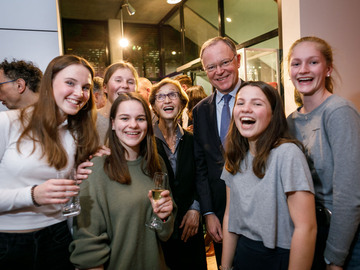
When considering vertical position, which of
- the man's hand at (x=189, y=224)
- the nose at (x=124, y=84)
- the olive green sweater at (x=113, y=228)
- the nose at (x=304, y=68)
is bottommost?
the man's hand at (x=189, y=224)

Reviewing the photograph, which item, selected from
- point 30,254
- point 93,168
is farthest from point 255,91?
point 30,254

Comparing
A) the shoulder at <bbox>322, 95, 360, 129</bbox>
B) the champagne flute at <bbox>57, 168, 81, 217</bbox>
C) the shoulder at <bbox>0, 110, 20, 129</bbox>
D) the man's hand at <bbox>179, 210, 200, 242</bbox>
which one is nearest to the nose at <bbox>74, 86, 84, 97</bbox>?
the shoulder at <bbox>0, 110, 20, 129</bbox>

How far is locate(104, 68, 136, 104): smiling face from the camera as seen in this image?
231 centimetres

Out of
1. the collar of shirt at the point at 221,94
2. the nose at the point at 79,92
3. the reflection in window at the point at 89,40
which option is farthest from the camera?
the reflection in window at the point at 89,40

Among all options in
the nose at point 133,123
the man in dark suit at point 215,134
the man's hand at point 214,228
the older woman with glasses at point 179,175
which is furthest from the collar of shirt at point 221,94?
the man's hand at point 214,228

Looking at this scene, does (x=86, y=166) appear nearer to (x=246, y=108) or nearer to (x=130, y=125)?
(x=130, y=125)

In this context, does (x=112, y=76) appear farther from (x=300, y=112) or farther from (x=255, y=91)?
(x=300, y=112)

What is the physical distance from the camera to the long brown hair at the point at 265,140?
4.55ft

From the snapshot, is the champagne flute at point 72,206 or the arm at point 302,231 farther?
the champagne flute at point 72,206

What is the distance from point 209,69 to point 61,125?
1.19m

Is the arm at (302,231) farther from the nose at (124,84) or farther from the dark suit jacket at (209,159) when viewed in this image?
the nose at (124,84)

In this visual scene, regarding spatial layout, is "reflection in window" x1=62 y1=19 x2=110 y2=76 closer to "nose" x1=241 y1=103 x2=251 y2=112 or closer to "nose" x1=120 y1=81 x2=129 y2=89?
"nose" x1=120 y1=81 x2=129 y2=89

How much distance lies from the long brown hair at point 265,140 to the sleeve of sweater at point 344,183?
0.19 meters

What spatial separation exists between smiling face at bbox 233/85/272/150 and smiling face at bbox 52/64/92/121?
942 mm
